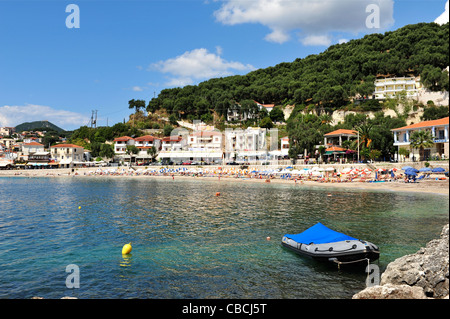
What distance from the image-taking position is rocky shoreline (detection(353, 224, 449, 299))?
7.17 metres

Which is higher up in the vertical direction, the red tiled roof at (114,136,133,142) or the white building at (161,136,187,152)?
the red tiled roof at (114,136,133,142)

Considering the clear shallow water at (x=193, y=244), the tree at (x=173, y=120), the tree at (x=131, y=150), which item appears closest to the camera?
the clear shallow water at (x=193, y=244)

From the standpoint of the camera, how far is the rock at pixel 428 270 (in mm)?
7574

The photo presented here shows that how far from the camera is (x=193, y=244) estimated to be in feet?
46.8

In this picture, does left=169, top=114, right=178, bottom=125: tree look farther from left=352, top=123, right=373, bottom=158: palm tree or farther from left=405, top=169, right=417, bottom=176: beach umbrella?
left=405, top=169, right=417, bottom=176: beach umbrella

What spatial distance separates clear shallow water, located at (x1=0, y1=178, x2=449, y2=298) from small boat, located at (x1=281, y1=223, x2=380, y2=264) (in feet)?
1.40

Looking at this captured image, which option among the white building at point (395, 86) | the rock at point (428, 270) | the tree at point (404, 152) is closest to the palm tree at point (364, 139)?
the tree at point (404, 152)

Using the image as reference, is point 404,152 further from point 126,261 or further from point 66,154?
point 66,154

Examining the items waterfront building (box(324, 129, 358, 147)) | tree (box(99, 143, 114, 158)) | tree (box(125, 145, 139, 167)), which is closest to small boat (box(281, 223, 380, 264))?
waterfront building (box(324, 129, 358, 147))

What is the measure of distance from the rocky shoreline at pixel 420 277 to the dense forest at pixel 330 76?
72.0 m

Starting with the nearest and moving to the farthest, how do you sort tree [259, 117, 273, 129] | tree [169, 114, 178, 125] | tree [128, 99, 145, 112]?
tree [259, 117, 273, 129] → tree [169, 114, 178, 125] → tree [128, 99, 145, 112]

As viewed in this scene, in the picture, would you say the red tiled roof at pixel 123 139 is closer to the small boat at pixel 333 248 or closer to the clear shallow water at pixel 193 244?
the clear shallow water at pixel 193 244
